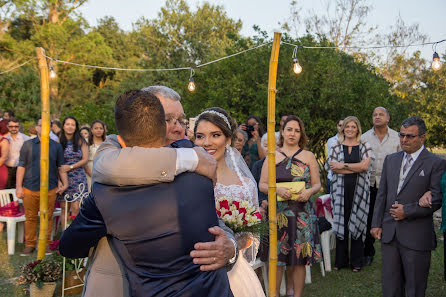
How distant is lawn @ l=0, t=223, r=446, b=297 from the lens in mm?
6246

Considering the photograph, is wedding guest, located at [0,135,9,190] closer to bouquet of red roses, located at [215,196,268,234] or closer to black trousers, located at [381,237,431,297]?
bouquet of red roses, located at [215,196,268,234]

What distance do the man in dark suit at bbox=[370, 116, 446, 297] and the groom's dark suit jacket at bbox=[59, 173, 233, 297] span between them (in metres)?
3.53

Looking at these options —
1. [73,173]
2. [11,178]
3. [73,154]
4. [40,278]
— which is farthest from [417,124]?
[11,178]

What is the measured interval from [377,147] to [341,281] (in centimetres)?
239

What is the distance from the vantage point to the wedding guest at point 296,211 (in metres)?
5.55

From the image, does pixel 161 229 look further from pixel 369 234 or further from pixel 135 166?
pixel 369 234

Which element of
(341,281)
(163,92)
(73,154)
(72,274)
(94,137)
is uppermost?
(163,92)

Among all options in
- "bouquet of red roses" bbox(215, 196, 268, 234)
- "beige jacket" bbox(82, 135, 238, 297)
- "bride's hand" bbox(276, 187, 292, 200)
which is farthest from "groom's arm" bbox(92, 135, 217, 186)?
"bride's hand" bbox(276, 187, 292, 200)

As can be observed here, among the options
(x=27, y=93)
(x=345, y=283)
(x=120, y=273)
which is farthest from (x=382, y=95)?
(x=27, y=93)

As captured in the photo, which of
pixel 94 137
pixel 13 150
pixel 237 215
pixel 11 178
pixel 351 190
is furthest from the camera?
pixel 94 137

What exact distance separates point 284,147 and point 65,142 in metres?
5.09

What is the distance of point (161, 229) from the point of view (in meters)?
1.81

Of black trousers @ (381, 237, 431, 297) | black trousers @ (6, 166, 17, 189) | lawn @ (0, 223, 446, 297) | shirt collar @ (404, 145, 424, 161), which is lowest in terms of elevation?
lawn @ (0, 223, 446, 297)

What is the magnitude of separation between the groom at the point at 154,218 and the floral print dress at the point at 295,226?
375 centimetres
